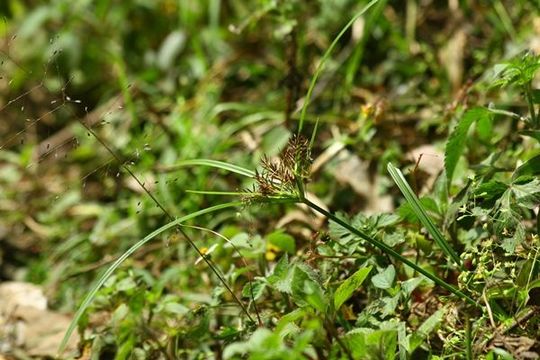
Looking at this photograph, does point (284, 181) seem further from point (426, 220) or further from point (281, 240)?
point (281, 240)

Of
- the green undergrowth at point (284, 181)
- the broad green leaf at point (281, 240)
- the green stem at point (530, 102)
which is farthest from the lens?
the broad green leaf at point (281, 240)

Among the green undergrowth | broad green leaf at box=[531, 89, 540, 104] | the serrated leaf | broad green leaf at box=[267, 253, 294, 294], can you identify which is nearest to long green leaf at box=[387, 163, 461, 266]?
the green undergrowth

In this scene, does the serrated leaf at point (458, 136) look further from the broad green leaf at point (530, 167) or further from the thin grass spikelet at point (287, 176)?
the thin grass spikelet at point (287, 176)

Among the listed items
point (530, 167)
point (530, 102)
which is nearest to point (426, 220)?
point (530, 167)

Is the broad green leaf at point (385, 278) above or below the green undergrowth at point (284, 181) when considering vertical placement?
below

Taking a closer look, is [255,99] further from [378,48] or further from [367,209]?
[367,209]

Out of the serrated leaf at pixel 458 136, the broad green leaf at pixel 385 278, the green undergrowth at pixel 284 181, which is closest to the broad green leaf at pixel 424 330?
the green undergrowth at pixel 284 181
